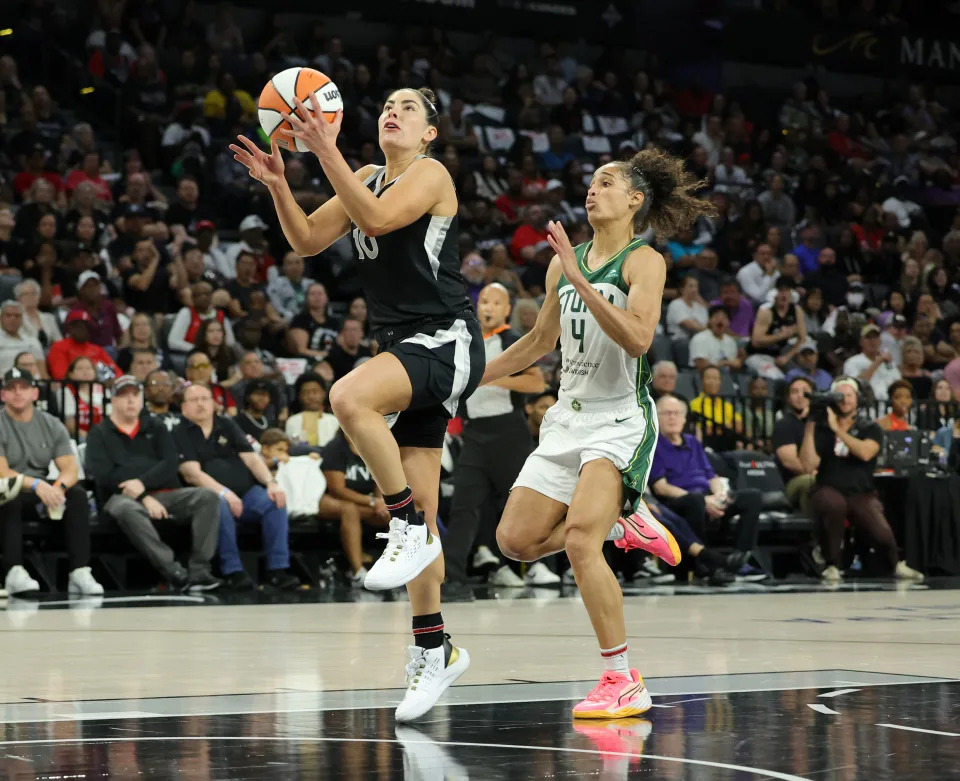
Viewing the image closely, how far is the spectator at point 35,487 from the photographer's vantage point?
32.9 feet

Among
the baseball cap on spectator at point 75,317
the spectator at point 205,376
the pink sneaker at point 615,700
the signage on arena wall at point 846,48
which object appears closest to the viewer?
the pink sneaker at point 615,700

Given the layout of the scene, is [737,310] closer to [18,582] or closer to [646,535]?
[18,582]

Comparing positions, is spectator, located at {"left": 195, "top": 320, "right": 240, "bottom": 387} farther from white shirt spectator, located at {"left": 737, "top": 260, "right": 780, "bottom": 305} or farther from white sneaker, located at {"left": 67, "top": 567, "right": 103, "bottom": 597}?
white shirt spectator, located at {"left": 737, "top": 260, "right": 780, "bottom": 305}

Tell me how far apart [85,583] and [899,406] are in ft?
24.2

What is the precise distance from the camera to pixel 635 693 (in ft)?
16.7

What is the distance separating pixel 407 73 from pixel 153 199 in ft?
17.1

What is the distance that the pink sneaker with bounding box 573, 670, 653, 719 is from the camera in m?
4.97

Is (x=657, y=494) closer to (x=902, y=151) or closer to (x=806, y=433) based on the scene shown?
(x=806, y=433)

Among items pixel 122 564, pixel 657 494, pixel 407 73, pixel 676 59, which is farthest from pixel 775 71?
pixel 122 564

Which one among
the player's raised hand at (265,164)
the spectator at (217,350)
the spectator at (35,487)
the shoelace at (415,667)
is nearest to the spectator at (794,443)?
the spectator at (217,350)

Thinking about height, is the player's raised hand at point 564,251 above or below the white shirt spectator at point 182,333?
below

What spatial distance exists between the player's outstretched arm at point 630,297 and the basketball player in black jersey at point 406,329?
41 cm

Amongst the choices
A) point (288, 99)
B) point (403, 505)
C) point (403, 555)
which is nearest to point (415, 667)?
point (403, 555)

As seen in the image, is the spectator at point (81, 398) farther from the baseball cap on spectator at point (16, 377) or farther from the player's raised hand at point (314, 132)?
the player's raised hand at point (314, 132)
